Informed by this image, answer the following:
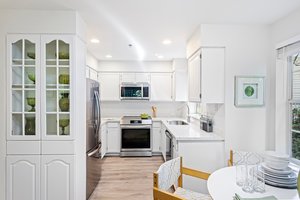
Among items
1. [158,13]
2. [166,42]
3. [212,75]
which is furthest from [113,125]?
[158,13]

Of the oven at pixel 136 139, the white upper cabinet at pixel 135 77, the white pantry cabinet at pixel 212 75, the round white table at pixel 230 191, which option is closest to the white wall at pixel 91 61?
the white upper cabinet at pixel 135 77

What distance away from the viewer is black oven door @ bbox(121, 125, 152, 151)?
16.4ft

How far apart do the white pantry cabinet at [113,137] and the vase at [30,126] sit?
8.60ft

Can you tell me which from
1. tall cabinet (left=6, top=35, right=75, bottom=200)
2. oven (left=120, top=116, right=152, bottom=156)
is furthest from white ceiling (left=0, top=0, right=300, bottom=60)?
oven (left=120, top=116, right=152, bottom=156)

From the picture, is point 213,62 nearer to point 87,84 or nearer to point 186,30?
point 186,30

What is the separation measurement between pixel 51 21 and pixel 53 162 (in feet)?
5.46

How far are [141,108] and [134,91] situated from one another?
689 mm

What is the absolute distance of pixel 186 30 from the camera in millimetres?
3047

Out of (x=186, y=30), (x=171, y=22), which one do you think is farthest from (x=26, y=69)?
(x=186, y=30)

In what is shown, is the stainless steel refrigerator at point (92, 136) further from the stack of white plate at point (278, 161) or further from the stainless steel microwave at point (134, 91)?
the stack of white plate at point (278, 161)

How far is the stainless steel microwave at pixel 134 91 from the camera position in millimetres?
5344

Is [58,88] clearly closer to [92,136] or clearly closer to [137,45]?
[92,136]

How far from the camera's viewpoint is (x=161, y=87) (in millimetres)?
5539

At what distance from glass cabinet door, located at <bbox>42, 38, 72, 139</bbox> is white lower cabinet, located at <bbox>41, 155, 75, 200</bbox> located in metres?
0.30
